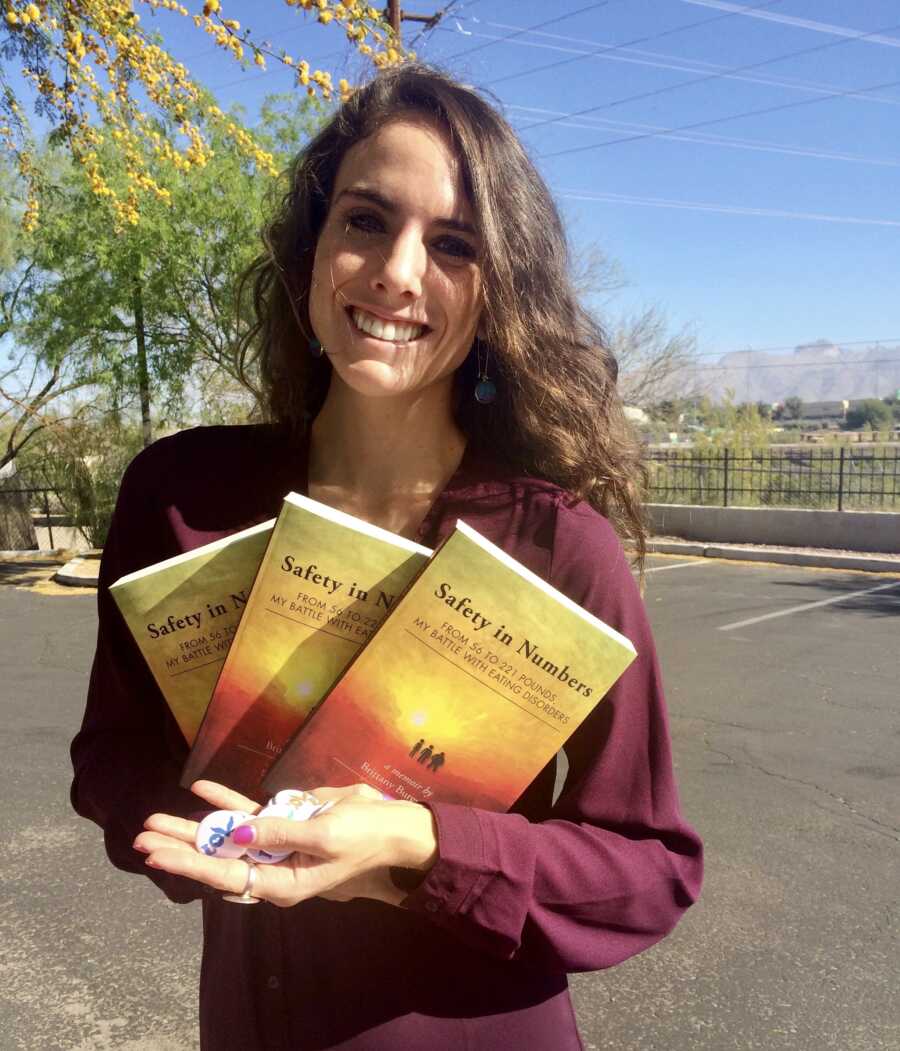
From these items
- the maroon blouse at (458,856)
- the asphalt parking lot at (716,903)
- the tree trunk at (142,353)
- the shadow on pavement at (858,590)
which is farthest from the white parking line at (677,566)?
the maroon blouse at (458,856)

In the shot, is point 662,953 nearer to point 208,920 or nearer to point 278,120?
point 208,920

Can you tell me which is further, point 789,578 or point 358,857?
point 789,578

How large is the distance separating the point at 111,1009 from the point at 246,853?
8.24 ft

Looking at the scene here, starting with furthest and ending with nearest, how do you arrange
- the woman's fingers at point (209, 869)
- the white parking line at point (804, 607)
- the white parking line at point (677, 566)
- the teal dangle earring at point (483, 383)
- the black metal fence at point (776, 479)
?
the black metal fence at point (776, 479) < the white parking line at point (677, 566) < the white parking line at point (804, 607) < the teal dangle earring at point (483, 383) < the woman's fingers at point (209, 869)

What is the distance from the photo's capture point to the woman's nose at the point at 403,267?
1098mm

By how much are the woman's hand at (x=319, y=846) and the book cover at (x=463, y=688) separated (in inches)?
1.9

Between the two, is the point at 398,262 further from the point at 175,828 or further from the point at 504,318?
the point at 175,828

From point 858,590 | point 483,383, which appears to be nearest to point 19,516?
point 858,590

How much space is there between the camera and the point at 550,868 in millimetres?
966

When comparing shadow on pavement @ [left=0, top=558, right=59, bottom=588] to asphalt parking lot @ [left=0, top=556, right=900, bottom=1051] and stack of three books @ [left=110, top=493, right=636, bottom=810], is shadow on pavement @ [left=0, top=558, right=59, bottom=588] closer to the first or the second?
asphalt parking lot @ [left=0, top=556, right=900, bottom=1051]

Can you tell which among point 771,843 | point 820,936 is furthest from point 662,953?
point 771,843

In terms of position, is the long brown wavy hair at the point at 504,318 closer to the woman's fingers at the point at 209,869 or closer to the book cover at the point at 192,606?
the book cover at the point at 192,606

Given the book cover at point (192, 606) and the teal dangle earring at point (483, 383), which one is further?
the teal dangle earring at point (483, 383)

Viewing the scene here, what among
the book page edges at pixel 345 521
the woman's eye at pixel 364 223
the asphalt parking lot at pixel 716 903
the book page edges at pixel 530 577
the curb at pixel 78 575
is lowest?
the curb at pixel 78 575
